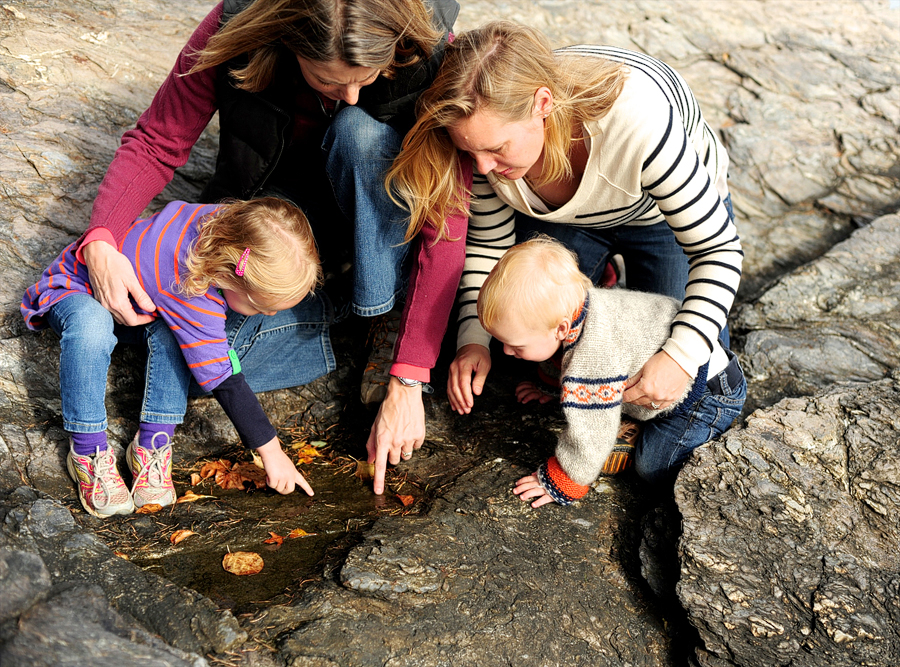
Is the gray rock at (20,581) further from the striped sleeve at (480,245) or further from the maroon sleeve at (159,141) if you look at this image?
the striped sleeve at (480,245)

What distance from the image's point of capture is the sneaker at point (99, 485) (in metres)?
2.37

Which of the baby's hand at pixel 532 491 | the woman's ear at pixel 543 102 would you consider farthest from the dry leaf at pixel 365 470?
the woman's ear at pixel 543 102

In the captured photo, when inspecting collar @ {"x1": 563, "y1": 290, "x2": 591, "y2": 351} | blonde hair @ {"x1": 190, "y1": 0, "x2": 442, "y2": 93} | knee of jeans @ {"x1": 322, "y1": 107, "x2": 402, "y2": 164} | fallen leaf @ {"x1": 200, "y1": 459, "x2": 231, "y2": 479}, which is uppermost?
blonde hair @ {"x1": 190, "y1": 0, "x2": 442, "y2": 93}

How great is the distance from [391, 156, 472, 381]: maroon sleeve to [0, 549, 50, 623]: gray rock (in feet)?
4.19

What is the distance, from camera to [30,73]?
346 cm

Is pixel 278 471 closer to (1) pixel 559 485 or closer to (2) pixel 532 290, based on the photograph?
(1) pixel 559 485

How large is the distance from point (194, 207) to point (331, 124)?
600 millimetres

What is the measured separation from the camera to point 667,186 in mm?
2332

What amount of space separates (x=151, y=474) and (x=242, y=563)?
0.57 metres

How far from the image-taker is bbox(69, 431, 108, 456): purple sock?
237 centimetres

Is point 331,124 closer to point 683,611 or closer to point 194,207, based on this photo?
point 194,207

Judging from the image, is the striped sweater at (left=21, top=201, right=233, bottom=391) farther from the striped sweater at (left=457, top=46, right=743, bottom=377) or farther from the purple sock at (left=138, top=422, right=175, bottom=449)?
the striped sweater at (left=457, top=46, right=743, bottom=377)

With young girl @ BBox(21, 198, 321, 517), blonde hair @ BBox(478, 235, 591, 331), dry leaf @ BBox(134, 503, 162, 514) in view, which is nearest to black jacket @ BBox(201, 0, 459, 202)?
young girl @ BBox(21, 198, 321, 517)

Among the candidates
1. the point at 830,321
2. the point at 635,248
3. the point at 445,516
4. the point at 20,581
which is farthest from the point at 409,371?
the point at 830,321
